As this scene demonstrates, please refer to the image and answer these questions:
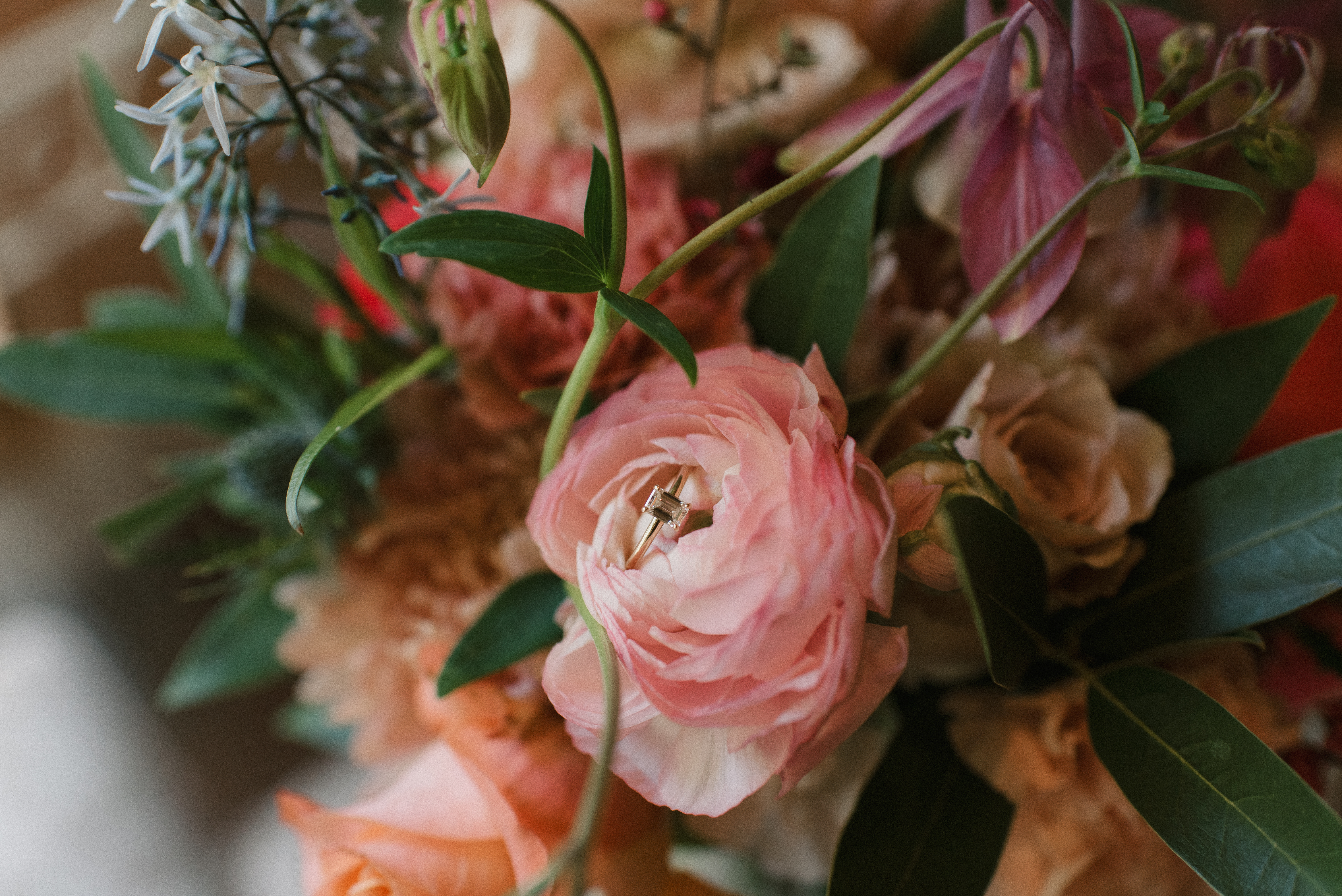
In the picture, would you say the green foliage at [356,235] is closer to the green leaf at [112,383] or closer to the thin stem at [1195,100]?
the green leaf at [112,383]

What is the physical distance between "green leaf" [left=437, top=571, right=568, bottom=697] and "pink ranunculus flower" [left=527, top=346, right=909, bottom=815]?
49 mm

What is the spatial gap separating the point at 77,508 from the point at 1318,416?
3.01 feet

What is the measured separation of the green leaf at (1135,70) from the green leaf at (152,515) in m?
0.41

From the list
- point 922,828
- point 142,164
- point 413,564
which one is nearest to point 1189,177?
point 922,828

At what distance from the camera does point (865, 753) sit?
1.17 ft

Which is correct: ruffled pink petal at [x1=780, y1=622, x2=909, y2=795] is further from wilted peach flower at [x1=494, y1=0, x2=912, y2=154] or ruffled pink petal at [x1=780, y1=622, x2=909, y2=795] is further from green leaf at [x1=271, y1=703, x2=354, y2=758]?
green leaf at [x1=271, y1=703, x2=354, y2=758]

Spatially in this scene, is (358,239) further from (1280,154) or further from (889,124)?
(1280,154)

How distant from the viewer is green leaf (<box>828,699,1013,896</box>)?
294 mm

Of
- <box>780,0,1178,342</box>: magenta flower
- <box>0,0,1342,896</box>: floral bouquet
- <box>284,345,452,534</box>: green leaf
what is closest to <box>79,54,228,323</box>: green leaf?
<box>0,0,1342,896</box>: floral bouquet

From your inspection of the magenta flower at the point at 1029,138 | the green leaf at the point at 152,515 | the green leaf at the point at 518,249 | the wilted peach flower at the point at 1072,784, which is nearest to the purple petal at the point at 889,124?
the magenta flower at the point at 1029,138

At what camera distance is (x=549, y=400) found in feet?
0.99

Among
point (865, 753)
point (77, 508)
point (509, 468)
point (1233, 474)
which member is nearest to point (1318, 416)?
point (1233, 474)

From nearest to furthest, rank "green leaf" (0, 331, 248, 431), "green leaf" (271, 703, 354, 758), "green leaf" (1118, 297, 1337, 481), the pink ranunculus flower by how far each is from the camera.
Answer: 1. the pink ranunculus flower
2. "green leaf" (1118, 297, 1337, 481)
3. "green leaf" (0, 331, 248, 431)
4. "green leaf" (271, 703, 354, 758)

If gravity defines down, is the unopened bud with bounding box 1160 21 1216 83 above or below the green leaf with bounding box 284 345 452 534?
above
